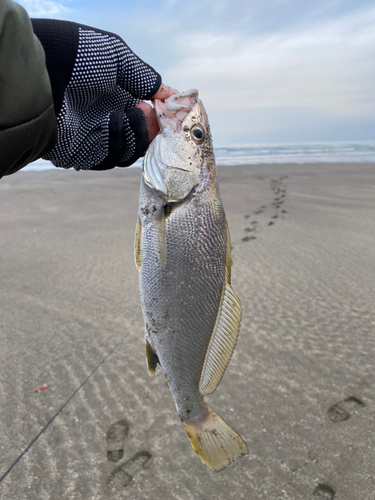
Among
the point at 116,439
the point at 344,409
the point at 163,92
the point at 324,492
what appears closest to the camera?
the point at 163,92

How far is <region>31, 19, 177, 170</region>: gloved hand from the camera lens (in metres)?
1.80

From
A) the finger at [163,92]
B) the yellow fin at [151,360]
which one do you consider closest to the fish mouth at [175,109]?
the finger at [163,92]

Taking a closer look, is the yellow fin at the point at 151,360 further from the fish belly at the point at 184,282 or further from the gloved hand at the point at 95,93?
the gloved hand at the point at 95,93

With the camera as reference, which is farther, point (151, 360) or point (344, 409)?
point (344, 409)

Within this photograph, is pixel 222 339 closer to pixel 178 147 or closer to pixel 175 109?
pixel 178 147

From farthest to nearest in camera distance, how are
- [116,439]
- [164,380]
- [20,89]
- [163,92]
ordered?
[164,380], [116,439], [163,92], [20,89]

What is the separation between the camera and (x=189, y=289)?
71.5 inches

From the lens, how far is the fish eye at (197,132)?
1.98m

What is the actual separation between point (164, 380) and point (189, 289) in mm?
1683

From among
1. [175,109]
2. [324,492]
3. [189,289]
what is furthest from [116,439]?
[175,109]

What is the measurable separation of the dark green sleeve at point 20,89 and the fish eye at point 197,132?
0.70 metres

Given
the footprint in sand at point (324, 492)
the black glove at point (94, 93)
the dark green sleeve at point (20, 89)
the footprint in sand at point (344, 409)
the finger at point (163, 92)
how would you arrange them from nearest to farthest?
the dark green sleeve at point (20, 89) < the black glove at point (94, 93) < the finger at point (163, 92) < the footprint in sand at point (324, 492) < the footprint in sand at point (344, 409)

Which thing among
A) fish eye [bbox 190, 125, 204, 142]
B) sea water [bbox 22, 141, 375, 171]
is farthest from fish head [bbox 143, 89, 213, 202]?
sea water [bbox 22, 141, 375, 171]

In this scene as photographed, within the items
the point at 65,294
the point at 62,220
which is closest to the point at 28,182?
the point at 62,220
